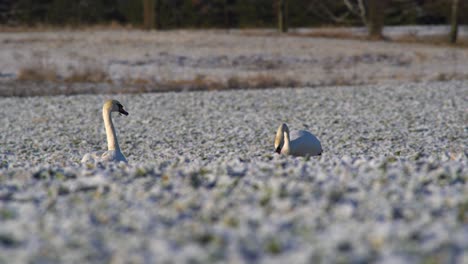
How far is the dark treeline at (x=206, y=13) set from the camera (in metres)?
49.7

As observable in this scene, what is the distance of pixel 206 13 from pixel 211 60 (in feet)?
56.6

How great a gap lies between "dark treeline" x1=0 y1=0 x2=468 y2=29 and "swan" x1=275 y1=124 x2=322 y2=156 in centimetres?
3787

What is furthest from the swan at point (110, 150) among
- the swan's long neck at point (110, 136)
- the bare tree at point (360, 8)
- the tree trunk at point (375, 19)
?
the bare tree at point (360, 8)

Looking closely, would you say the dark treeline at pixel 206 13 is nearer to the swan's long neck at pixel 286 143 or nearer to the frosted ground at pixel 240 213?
the swan's long neck at pixel 286 143

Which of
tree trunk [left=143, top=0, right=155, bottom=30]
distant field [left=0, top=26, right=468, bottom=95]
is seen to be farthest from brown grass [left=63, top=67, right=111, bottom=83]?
tree trunk [left=143, top=0, right=155, bottom=30]

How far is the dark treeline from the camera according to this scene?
4966 cm

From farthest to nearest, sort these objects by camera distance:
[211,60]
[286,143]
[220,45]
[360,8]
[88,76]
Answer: [360,8] → [220,45] → [211,60] → [88,76] → [286,143]

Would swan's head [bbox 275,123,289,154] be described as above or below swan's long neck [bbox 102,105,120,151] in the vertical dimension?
below

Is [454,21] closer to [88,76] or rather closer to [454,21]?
[454,21]

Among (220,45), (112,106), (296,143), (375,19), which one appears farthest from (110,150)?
(375,19)

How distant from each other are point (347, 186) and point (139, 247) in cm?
230

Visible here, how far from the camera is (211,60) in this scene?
33.8m

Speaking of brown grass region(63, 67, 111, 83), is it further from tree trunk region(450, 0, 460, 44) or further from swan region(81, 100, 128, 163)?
tree trunk region(450, 0, 460, 44)

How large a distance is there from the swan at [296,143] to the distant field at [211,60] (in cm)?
1329
